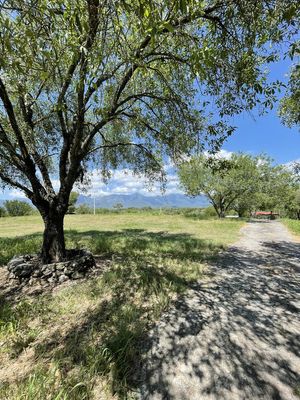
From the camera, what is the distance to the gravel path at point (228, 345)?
2.35m

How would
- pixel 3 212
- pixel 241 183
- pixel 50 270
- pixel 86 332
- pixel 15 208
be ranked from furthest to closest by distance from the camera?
pixel 15 208, pixel 3 212, pixel 241 183, pixel 50 270, pixel 86 332

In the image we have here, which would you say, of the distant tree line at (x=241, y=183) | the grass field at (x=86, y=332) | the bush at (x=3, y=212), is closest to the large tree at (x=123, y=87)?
the grass field at (x=86, y=332)

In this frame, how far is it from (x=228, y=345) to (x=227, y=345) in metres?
0.01

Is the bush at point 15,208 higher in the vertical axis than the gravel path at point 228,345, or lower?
higher

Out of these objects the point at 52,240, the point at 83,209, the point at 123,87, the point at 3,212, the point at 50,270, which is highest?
the point at 123,87

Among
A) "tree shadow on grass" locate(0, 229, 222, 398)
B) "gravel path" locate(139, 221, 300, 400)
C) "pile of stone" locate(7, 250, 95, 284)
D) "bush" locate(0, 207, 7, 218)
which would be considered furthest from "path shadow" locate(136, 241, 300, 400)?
"bush" locate(0, 207, 7, 218)

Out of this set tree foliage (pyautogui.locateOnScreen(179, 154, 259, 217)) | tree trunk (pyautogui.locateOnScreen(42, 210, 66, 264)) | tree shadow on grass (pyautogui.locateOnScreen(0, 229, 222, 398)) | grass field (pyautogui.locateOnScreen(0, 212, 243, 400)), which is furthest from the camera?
tree foliage (pyautogui.locateOnScreen(179, 154, 259, 217))

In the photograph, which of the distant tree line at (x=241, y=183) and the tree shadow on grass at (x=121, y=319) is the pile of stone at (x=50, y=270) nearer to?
the tree shadow on grass at (x=121, y=319)

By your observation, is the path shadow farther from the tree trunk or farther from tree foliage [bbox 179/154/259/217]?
tree foliage [bbox 179/154/259/217]

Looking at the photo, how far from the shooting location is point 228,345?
300 cm

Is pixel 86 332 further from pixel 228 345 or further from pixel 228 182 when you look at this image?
pixel 228 182

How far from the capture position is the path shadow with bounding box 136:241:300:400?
235 centimetres

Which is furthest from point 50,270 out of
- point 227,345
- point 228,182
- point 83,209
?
point 83,209

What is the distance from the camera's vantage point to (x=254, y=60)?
4410 millimetres
